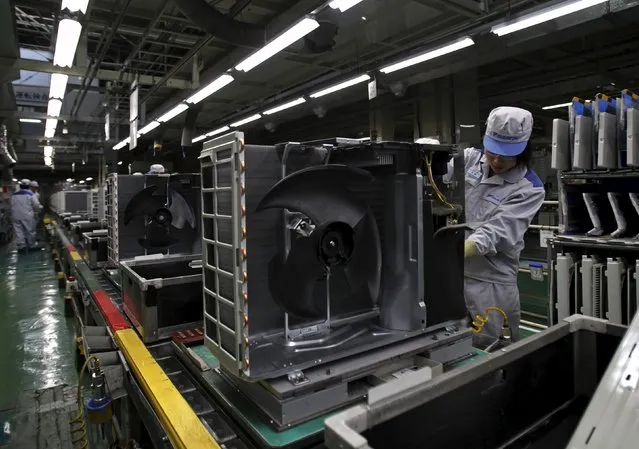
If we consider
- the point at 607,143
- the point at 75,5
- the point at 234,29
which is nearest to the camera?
the point at 607,143

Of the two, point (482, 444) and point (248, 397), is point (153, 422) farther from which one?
point (482, 444)

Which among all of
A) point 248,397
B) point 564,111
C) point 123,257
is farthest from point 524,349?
point 564,111

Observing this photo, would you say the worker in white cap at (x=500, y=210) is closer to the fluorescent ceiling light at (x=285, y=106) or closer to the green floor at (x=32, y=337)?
the green floor at (x=32, y=337)

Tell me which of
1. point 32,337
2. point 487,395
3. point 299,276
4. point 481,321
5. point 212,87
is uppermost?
point 212,87

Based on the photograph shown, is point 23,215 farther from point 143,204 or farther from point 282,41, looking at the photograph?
point 282,41

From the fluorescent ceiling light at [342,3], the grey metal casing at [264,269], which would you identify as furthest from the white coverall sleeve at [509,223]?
the fluorescent ceiling light at [342,3]

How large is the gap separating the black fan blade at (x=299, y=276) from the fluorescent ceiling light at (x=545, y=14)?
370 centimetres

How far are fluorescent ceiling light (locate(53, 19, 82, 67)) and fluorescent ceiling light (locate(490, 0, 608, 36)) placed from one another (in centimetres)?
419

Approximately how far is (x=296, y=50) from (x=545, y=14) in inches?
129

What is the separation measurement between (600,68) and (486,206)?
6170 millimetres

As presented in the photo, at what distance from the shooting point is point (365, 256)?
1720mm

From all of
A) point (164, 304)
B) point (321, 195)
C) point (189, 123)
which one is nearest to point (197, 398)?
point (164, 304)

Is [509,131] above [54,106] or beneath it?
beneath

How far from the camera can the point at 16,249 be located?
13172 mm
